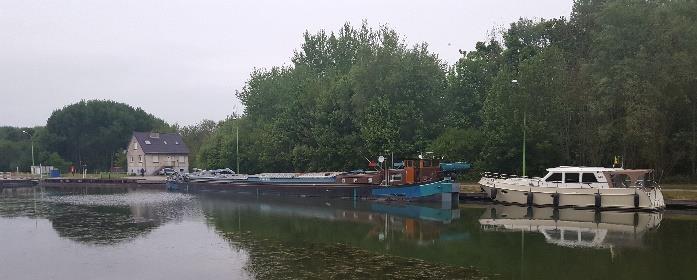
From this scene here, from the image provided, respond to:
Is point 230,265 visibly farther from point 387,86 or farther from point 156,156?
point 156,156

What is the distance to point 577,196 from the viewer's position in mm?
34219

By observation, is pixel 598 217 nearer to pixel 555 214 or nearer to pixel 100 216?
pixel 555 214

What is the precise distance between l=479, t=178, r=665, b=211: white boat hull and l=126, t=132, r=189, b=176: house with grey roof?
70465 mm

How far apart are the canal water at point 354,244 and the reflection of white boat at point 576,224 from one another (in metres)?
0.05

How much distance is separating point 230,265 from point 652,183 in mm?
25704

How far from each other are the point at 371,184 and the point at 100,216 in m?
19.9

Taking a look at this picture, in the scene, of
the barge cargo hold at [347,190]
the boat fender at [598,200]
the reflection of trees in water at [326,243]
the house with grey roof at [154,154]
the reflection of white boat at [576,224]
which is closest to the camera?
the reflection of trees in water at [326,243]

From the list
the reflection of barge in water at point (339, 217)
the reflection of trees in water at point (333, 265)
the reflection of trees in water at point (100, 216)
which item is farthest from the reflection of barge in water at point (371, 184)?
the reflection of trees in water at point (333, 265)

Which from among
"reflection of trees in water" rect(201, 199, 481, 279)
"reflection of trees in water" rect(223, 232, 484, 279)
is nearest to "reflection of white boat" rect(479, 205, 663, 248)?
"reflection of trees in water" rect(201, 199, 481, 279)

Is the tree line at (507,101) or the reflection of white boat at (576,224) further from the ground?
the tree line at (507,101)

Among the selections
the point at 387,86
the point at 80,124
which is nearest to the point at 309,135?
the point at 387,86

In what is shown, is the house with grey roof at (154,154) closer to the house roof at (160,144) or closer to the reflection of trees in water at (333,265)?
the house roof at (160,144)

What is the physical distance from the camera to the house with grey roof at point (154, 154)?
323ft

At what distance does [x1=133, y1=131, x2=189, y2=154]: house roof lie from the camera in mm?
99062
